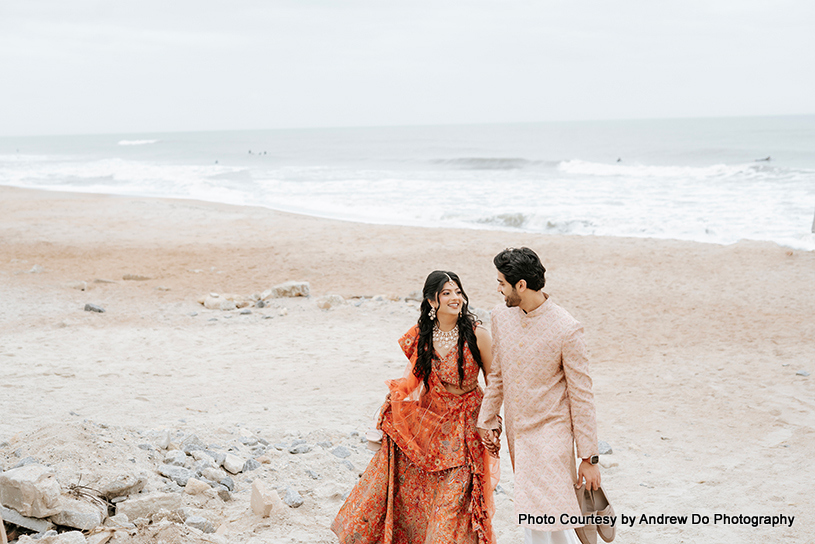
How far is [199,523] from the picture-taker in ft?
11.7

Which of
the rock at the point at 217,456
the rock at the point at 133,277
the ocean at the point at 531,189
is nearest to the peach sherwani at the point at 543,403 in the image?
the rock at the point at 217,456

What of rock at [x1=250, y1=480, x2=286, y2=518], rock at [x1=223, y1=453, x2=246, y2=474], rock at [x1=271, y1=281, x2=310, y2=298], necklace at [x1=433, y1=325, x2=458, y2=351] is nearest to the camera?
necklace at [x1=433, y1=325, x2=458, y2=351]

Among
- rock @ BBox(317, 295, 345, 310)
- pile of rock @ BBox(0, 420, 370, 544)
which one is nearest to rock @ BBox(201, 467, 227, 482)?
pile of rock @ BBox(0, 420, 370, 544)

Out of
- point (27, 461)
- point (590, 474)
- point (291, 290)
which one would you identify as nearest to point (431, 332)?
point (590, 474)

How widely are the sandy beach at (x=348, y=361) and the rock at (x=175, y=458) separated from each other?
2.5 inches

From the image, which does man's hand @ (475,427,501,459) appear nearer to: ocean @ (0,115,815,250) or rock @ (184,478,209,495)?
rock @ (184,478,209,495)

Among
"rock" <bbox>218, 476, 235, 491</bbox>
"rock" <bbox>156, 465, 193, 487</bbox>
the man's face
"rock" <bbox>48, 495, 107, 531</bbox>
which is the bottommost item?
"rock" <bbox>218, 476, 235, 491</bbox>

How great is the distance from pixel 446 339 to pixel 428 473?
68 centimetres

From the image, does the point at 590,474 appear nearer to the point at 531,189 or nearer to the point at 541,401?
the point at 541,401

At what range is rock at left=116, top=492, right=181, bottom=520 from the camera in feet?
11.4

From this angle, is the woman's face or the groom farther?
the woman's face

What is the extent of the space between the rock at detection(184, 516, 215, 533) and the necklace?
1.59 m

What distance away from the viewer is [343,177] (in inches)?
1384

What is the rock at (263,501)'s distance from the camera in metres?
3.85
